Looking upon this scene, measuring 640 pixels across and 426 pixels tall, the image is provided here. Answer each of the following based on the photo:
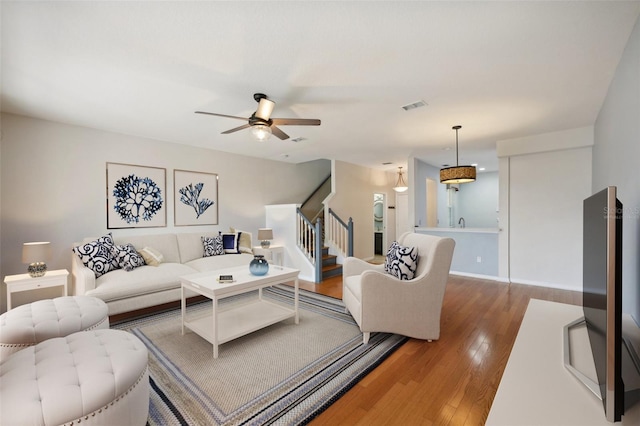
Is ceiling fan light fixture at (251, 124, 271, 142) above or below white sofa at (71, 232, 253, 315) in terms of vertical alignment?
above

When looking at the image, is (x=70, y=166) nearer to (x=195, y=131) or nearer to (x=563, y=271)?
(x=195, y=131)

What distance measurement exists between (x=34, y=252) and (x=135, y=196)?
4.90 ft

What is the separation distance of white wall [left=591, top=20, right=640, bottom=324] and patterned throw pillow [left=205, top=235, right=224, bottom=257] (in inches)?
184

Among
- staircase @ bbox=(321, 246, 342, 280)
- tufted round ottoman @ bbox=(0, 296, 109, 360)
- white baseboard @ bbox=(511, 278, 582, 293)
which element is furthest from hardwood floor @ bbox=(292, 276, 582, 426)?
staircase @ bbox=(321, 246, 342, 280)

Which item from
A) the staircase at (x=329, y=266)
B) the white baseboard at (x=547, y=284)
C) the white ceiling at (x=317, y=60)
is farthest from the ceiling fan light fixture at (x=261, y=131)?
the white baseboard at (x=547, y=284)

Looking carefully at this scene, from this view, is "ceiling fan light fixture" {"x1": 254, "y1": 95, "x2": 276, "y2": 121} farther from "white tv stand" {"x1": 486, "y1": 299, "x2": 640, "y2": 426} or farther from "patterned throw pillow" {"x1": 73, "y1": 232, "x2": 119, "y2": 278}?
"patterned throw pillow" {"x1": 73, "y1": 232, "x2": 119, "y2": 278}

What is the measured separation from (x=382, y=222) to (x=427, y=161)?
92.6 inches

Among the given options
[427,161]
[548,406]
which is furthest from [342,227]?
[548,406]

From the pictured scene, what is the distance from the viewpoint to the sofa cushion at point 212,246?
14.7ft

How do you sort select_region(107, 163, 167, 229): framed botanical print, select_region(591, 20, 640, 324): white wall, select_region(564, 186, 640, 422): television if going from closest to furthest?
select_region(564, 186, 640, 422): television
select_region(591, 20, 640, 324): white wall
select_region(107, 163, 167, 229): framed botanical print

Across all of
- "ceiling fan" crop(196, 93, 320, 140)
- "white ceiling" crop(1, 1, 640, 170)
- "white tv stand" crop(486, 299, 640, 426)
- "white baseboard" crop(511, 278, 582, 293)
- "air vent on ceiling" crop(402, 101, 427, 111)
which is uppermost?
"white ceiling" crop(1, 1, 640, 170)

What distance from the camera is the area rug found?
5.48ft

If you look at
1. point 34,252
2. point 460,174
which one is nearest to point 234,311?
point 34,252

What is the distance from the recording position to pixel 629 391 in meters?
0.93
